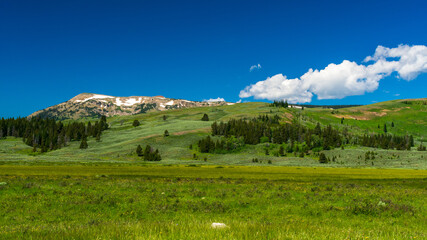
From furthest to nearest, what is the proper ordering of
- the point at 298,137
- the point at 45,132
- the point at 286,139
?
the point at 286,139 → the point at 298,137 → the point at 45,132

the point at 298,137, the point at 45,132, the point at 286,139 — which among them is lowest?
the point at 286,139

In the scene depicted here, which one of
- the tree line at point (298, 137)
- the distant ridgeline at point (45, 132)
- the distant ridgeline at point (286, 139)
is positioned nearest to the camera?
the distant ridgeline at point (286, 139)

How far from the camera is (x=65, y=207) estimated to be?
16938 mm

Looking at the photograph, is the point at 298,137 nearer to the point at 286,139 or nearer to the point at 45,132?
the point at 286,139

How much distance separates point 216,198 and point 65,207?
1102 centimetres

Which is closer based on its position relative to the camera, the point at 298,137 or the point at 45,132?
the point at 45,132

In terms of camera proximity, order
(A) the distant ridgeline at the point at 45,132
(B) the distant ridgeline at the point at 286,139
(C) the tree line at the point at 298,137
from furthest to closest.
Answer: (A) the distant ridgeline at the point at 45,132, (C) the tree line at the point at 298,137, (B) the distant ridgeline at the point at 286,139

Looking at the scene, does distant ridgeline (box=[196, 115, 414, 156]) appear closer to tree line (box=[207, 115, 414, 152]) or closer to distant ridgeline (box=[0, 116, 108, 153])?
tree line (box=[207, 115, 414, 152])

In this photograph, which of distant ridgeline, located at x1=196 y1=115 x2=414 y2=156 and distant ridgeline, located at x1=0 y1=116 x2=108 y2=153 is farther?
distant ridgeline, located at x1=0 y1=116 x2=108 y2=153

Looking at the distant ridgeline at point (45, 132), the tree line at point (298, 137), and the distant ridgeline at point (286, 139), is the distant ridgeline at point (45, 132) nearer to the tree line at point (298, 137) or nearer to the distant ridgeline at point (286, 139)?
the distant ridgeline at point (286, 139)

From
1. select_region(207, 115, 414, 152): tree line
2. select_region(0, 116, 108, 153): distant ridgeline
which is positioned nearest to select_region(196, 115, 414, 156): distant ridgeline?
select_region(207, 115, 414, 152): tree line

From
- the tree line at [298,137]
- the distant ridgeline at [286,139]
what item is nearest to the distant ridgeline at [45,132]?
the distant ridgeline at [286,139]

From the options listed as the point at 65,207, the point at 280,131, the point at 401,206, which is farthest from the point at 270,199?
the point at 280,131

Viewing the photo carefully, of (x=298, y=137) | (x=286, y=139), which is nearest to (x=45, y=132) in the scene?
(x=286, y=139)
